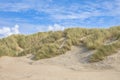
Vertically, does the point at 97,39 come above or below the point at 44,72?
above

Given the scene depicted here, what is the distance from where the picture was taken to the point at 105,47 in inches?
500

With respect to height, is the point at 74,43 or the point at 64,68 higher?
the point at 74,43

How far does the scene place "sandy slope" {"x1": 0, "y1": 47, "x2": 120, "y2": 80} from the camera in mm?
11080

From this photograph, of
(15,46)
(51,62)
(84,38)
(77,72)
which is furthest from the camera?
(15,46)

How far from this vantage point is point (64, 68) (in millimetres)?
12680

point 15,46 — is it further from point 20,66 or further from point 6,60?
point 20,66

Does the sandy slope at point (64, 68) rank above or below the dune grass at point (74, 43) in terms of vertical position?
below

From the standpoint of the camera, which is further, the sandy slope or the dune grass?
the dune grass

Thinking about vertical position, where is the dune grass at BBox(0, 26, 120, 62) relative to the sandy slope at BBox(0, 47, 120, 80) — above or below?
Answer: above

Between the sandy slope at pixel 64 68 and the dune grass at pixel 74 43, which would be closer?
the sandy slope at pixel 64 68

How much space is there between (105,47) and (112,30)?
2.04 meters

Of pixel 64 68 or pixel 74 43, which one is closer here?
pixel 64 68

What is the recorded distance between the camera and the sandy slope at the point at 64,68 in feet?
36.4

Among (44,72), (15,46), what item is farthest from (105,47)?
(15,46)
